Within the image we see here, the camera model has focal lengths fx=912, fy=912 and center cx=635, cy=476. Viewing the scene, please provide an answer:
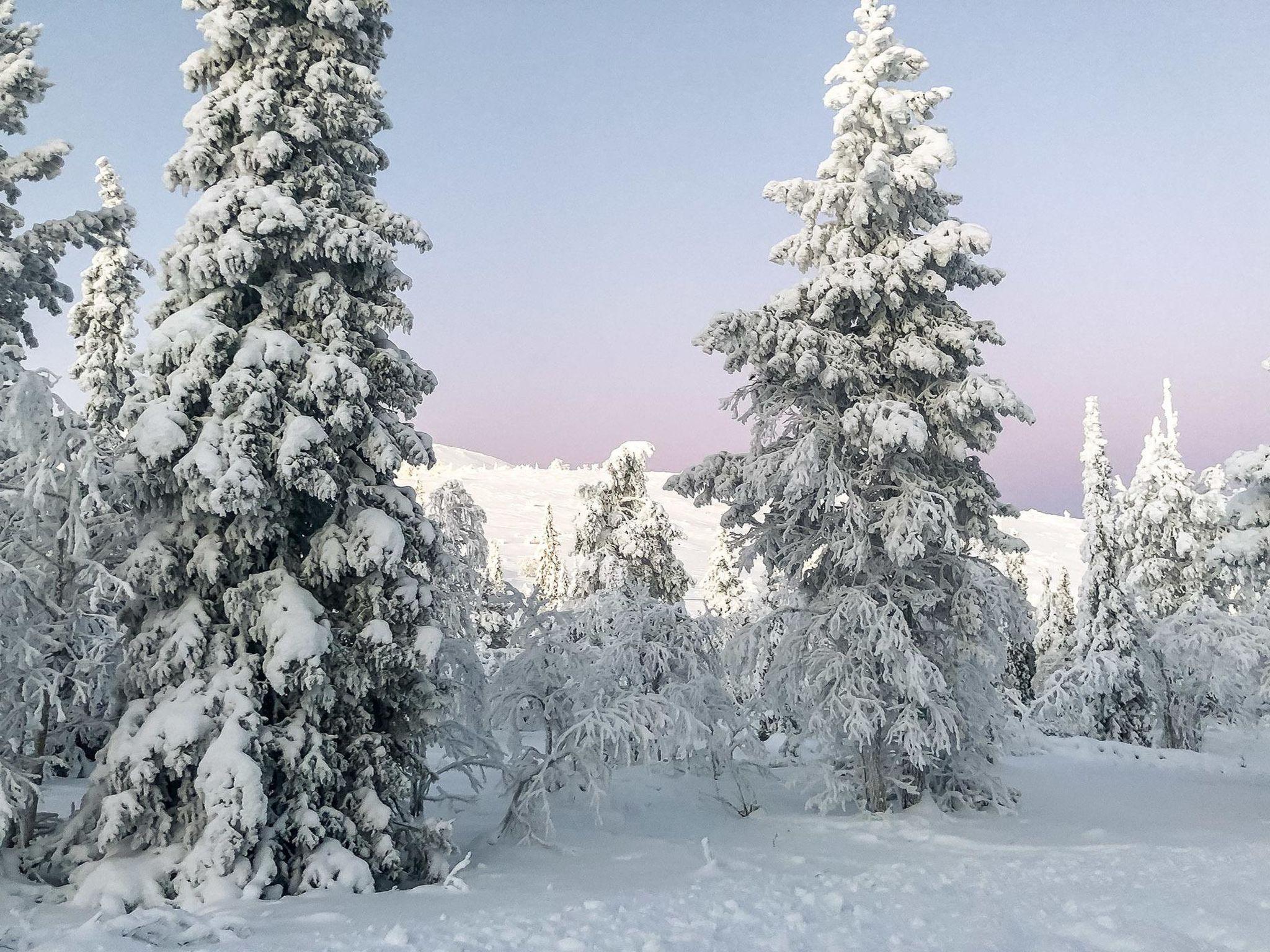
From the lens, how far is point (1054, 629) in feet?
154

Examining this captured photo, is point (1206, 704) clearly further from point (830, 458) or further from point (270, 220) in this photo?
point (270, 220)

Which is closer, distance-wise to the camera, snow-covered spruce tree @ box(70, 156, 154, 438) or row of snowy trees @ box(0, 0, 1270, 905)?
row of snowy trees @ box(0, 0, 1270, 905)

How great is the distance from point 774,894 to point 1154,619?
27.4m

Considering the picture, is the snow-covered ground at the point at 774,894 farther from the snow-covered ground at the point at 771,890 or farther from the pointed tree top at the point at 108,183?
the pointed tree top at the point at 108,183

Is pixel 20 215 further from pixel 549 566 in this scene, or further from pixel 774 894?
pixel 549 566

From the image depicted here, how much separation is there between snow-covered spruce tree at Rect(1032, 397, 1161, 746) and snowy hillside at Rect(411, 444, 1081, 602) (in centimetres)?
5601

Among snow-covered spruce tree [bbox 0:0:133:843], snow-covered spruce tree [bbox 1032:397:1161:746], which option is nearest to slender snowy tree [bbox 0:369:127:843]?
snow-covered spruce tree [bbox 0:0:133:843]

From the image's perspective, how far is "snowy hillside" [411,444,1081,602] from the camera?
324 feet

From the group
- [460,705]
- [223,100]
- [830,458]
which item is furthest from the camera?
[830,458]

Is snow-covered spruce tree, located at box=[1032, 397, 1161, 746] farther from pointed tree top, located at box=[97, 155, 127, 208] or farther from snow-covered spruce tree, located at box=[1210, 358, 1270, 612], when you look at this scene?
pointed tree top, located at box=[97, 155, 127, 208]

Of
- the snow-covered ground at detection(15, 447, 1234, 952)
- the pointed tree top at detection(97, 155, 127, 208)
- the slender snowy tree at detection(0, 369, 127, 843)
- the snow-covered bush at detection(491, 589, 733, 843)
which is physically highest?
the pointed tree top at detection(97, 155, 127, 208)

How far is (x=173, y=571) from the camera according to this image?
10438 millimetres

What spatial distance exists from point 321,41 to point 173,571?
693 cm

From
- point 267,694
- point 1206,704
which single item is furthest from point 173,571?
point 1206,704
